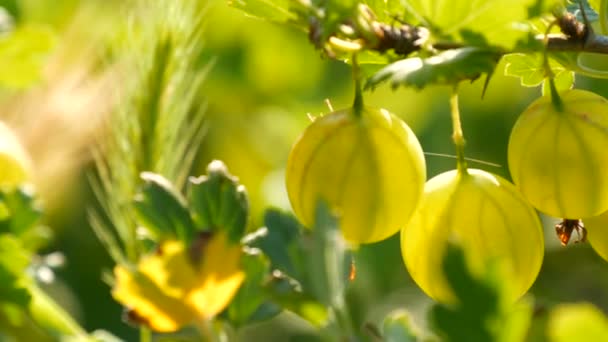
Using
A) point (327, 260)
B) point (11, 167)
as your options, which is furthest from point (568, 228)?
point (11, 167)

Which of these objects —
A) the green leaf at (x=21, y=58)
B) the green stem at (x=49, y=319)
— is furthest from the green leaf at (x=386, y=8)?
the green leaf at (x=21, y=58)

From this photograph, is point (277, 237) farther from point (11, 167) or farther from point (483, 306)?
point (11, 167)

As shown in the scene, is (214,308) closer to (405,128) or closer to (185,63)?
(405,128)

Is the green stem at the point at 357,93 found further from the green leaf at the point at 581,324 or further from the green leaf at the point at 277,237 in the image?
the green leaf at the point at 581,324

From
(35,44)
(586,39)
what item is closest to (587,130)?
(586,39)

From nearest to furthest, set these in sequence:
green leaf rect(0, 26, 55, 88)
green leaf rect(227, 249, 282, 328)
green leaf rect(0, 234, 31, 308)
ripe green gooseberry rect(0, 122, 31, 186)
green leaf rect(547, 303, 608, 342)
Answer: green leaf rect(547, 303, 608, 342) < green leaf rect(227, 249, 282, 328) < green leaf rect(0, 234, 31, 308) < ripe green gooseberry rect(0, 122, 31, 186) < green leaf rect(0, 26, 55, 88)

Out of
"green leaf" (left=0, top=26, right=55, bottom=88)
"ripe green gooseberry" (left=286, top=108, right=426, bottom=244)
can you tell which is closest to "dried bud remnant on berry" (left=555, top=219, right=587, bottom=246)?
"ripe green gooseberry" (left=286, top=108, right=426, bottom=244)

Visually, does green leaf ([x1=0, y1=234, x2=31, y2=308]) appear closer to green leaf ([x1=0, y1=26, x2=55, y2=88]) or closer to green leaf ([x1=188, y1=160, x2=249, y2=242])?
green leaf ([x1=188, y1=160, x2=249, y2=242])
